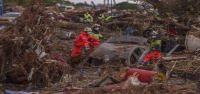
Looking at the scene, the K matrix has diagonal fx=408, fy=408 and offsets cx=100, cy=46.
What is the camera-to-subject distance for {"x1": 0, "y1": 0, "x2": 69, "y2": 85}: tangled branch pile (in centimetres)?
984

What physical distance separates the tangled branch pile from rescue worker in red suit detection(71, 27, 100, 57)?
1964mm

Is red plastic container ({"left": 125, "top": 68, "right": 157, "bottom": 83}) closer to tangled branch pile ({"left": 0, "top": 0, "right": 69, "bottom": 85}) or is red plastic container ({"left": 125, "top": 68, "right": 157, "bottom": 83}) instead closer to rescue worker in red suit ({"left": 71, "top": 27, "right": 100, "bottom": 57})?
tangled branch pile ({"left": 0, "top": 0, "right": 69, "bottom": 85})

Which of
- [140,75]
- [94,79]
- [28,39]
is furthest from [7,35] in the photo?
[140,75]

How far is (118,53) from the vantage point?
11625 millimetres

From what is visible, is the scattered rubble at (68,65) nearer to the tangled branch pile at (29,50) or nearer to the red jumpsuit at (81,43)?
the tangled branch pile at (29,50)

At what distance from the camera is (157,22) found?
18141 millimetres

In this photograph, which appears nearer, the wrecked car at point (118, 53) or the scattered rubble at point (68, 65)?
the scattered rubble at point (68, 65)

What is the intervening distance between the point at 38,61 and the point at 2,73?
100 cm

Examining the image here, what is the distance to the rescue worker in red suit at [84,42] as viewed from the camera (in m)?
12.9

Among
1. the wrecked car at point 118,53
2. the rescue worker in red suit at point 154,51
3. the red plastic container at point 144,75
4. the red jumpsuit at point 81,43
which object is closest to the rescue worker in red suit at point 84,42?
the red jumpsuit at point 81,43

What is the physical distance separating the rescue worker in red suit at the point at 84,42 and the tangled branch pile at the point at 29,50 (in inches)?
77.3

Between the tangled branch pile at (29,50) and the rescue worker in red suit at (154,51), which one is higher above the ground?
the tangled branch pile at (29,50)

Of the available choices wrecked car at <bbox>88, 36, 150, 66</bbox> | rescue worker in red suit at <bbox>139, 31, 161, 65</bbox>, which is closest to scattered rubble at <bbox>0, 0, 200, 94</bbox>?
wrecked car at <bbox>88, 36, 150, 66</bbox>

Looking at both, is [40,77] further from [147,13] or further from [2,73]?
[147,13]
